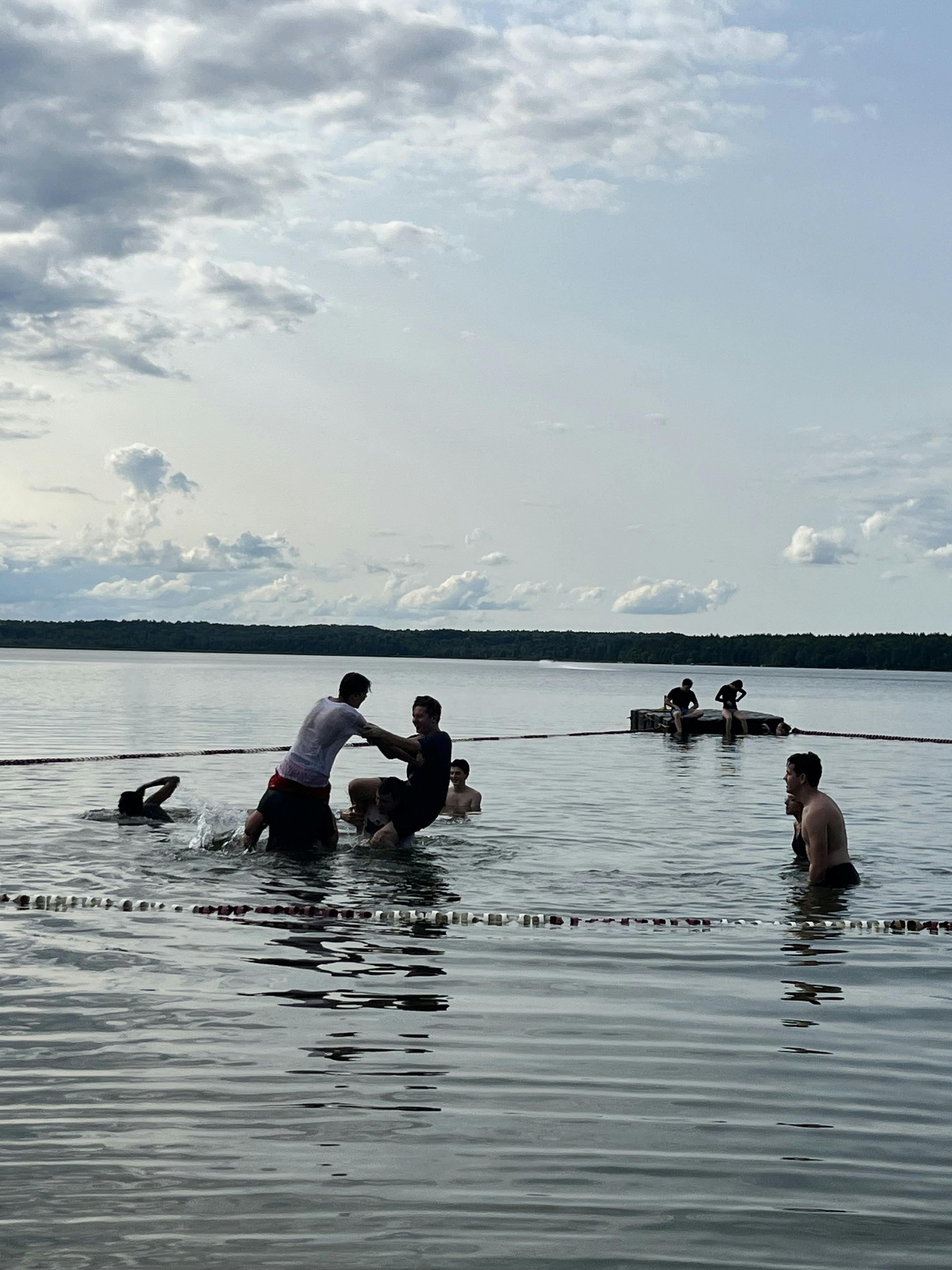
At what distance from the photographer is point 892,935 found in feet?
35.9

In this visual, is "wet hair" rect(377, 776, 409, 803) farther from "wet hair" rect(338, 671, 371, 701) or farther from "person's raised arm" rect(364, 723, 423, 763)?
"wet hair" rect(338, 671, 371, 701)

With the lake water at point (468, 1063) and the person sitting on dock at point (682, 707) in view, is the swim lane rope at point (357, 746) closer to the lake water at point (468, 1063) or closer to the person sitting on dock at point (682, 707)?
the person sitting on dock at point (682, 707)

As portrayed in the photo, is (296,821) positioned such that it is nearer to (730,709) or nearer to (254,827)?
(254,827)

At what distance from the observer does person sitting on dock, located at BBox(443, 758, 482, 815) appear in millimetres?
19250

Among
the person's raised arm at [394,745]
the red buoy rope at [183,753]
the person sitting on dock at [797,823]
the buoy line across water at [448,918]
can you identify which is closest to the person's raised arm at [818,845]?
the person sitting on dock at [797,823]

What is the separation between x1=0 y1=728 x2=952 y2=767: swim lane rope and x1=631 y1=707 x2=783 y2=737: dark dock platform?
67 cm

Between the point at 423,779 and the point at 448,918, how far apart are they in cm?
378

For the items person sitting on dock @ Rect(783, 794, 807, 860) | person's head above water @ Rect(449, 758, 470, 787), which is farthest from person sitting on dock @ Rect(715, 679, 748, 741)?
person sitting on dock @ Rect(783, 794, 807, 860)

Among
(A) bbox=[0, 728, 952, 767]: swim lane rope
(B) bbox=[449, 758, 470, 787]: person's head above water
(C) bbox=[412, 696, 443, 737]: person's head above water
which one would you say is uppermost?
(C) bbox=[412, 696, 443, 737]: person's head above water

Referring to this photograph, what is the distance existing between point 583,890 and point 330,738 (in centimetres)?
307

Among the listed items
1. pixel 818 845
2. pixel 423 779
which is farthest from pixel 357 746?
pixel 818 845

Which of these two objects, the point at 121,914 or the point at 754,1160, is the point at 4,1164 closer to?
the point at 754,1160

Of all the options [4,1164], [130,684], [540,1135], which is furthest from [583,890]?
[130,684]

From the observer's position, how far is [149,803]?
17156 millimetres
